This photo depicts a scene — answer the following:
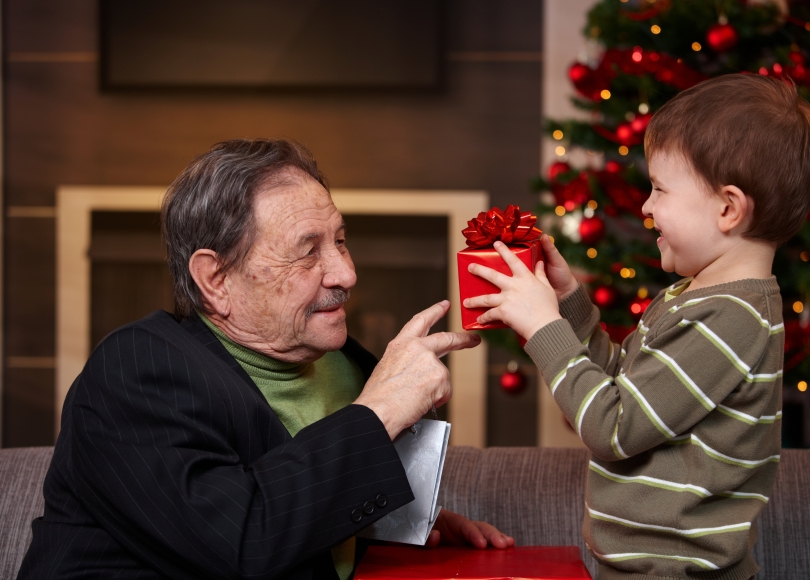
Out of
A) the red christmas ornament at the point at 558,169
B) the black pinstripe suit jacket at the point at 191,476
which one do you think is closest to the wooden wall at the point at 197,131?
the red christmas ornament at the point at 558,169

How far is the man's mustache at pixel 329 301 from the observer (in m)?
1.28

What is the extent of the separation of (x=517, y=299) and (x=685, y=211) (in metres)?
0.27

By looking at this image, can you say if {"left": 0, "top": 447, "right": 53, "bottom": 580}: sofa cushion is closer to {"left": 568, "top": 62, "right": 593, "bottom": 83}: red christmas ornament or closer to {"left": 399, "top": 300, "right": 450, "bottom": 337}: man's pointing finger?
{"left": 399, "top": 300, "right": 450, "bottom": 337}: man's pointing finger

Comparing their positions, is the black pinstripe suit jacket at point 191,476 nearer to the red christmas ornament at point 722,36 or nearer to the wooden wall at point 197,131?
the red christmas ornament at point 722,36

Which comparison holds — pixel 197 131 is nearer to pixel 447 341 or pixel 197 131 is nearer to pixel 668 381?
pixel 447 341

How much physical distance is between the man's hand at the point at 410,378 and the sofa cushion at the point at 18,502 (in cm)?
77

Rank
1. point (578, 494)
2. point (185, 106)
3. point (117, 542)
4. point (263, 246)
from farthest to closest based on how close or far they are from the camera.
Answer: point (185, 106)
point (578, 494)
point (263, 246)
point (117, 542)

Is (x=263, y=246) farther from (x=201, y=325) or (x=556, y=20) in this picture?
(x=556, y=20)

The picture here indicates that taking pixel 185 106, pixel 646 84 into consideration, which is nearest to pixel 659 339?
pixel 646 84

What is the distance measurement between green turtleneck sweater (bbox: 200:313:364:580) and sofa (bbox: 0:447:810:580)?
0.37 metres

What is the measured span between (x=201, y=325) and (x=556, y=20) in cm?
284

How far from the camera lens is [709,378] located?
1.04m

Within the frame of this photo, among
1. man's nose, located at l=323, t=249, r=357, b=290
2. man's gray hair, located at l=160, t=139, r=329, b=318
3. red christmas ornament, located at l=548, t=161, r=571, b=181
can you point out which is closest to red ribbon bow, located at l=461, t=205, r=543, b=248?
man's nose, located at l=323, t=249, r=357, b=290

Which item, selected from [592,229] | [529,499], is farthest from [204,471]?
[592,229]
